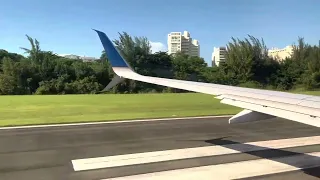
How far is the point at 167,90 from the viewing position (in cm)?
3356

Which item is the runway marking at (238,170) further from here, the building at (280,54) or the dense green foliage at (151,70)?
the building at (280,54)

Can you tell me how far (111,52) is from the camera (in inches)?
374

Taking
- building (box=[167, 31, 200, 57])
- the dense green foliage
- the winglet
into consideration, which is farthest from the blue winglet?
building (box=[167, 31, 200, 57])

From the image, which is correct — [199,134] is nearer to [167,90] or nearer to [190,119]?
[190,119]

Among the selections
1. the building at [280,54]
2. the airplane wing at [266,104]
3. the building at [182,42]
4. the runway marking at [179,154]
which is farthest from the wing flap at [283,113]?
the building at [182,42]

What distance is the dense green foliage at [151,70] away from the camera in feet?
117

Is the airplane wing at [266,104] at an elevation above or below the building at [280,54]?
below

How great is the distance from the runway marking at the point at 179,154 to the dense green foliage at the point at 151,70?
24.5 meters

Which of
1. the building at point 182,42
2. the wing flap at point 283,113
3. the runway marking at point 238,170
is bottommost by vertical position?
the runway marking at point 238,170

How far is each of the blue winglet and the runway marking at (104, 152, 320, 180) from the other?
14.5 ft

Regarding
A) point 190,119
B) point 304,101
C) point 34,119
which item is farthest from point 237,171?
point 34,119

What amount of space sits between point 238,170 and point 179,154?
169 cm

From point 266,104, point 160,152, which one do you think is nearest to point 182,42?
point 160,152

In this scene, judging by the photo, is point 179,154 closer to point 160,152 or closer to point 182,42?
point 160,152
